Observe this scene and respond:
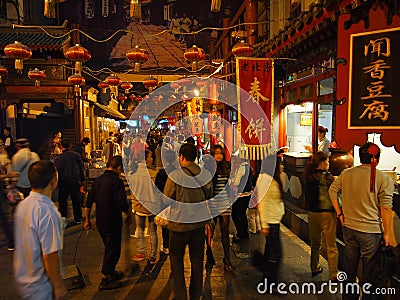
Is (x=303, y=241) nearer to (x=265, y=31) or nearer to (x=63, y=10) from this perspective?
(x=265, y=31)

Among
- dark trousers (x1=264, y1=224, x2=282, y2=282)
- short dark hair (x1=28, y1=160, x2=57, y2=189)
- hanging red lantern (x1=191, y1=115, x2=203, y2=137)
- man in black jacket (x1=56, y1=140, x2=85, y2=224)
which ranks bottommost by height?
dark trousers (x1=264, y1=224, x2=282, y2=282)

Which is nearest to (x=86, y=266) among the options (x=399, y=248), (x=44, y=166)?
(x=44, y=166)

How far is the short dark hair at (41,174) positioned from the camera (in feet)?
10.3

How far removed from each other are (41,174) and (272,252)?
377cm

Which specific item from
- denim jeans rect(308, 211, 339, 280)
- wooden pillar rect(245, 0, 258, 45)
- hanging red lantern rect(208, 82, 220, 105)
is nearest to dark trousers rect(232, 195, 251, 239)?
denim jeans rect(308, 211, 339, 280)

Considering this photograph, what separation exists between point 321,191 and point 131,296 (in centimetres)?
339

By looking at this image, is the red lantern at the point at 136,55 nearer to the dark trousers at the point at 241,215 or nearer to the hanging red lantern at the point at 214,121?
the dark trousers at the point at 241,215

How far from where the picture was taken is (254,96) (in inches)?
319

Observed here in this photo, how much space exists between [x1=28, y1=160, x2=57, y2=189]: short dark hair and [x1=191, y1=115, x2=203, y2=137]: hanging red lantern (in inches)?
542

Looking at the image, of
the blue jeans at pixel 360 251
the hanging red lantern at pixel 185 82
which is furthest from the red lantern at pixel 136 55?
the blue jeans at pixel 360 251

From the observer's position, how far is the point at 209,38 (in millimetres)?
25484

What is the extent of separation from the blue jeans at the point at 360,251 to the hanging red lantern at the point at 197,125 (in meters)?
13.1

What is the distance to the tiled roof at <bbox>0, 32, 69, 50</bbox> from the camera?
14.7 m

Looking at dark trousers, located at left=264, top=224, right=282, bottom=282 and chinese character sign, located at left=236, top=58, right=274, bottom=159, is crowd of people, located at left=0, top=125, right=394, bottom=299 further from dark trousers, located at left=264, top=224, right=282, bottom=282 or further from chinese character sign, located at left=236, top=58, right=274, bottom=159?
Result: chinese character sign, located at left=236, top=58, right=274, bottom=159
